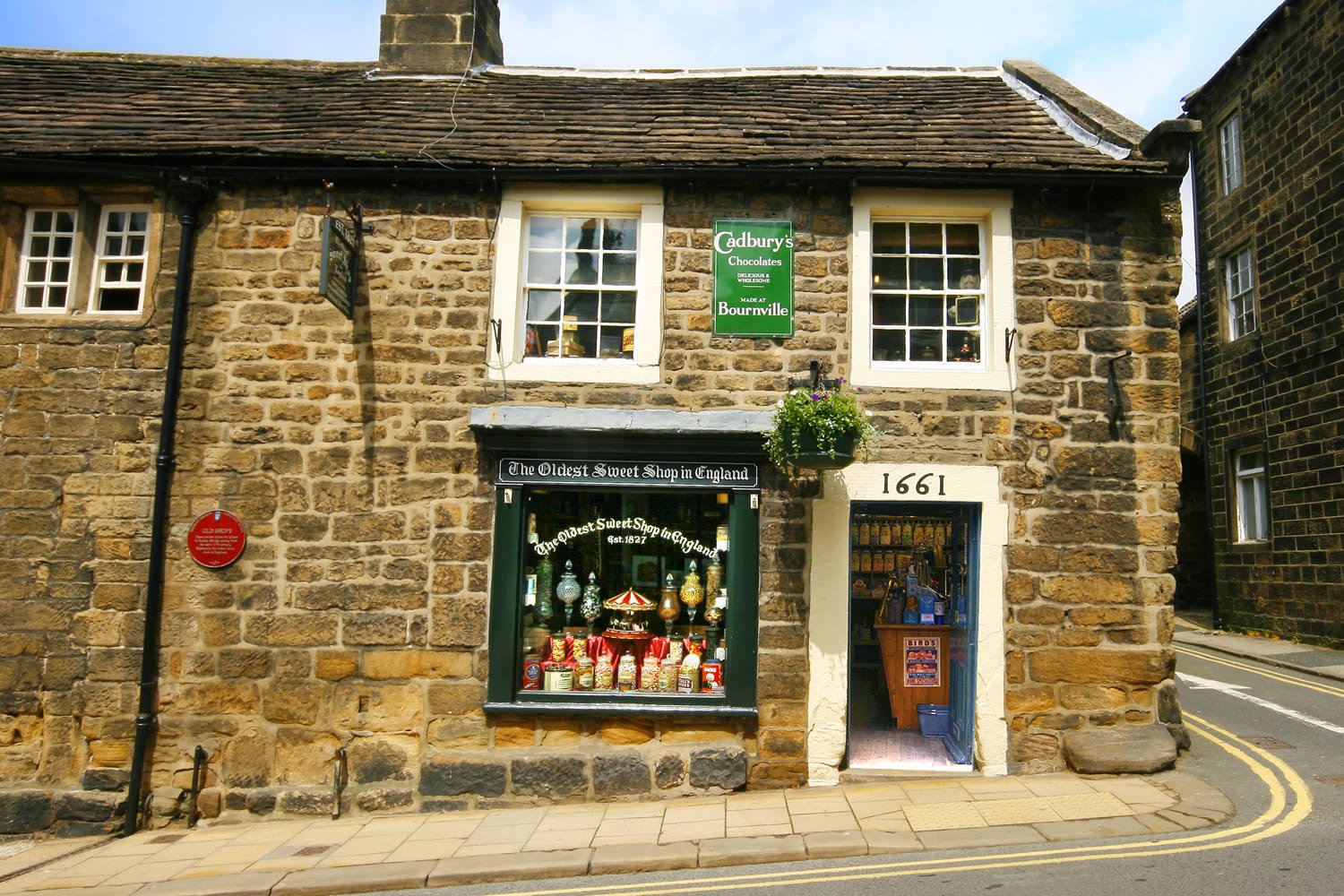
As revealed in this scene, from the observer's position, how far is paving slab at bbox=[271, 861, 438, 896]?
5.54 m

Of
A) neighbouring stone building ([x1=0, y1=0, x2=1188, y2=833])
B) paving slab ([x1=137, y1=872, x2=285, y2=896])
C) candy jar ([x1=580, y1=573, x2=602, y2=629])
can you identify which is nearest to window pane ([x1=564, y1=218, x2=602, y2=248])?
neighbouring stone building ([x1=0, y1=0, x2=1188, y2=833])

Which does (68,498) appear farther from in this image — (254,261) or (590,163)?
(590,163)

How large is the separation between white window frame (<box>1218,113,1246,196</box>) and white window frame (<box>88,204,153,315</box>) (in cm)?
1692

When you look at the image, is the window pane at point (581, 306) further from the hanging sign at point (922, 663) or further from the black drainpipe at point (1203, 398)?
the black drainpipe at point (1203, 398)

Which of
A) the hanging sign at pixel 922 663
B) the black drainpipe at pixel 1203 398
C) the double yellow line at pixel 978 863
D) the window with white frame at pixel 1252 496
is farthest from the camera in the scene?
the black drainpipe at pixel 1203 398

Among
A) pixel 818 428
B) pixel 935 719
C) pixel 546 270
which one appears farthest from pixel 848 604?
pixel 546 270

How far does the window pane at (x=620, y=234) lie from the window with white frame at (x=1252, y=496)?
1280 cm

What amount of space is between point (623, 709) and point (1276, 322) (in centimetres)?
1351

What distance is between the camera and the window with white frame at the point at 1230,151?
15.8 metres

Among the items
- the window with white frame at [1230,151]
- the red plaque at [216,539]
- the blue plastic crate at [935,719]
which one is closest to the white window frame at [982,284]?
the blue plastic crate at [935,719]

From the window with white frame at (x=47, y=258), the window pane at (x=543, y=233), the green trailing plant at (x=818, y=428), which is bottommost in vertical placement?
the green trailing plant at (x=818, y=428)

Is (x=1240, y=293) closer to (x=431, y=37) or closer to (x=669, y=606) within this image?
(x=669, y=606)

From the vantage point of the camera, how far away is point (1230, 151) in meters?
16.1

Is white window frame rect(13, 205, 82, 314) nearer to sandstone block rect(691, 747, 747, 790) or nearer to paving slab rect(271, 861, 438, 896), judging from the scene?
paving slab rect(271, 861, 438, 896)
